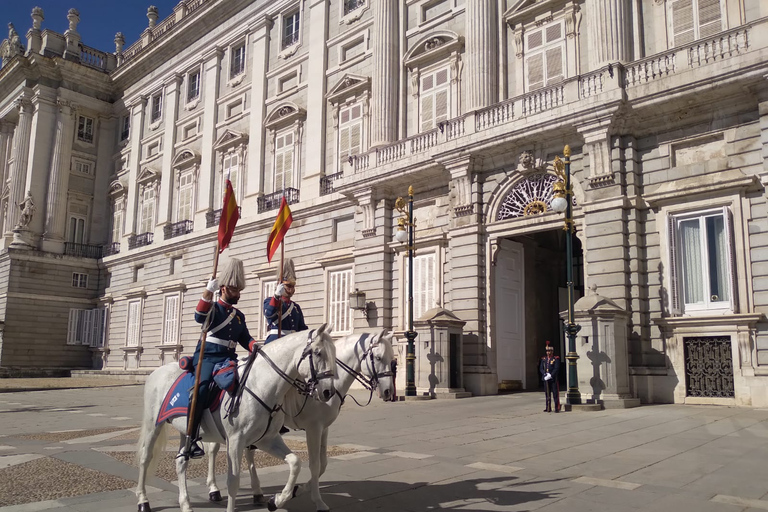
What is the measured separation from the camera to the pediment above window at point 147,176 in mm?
36544

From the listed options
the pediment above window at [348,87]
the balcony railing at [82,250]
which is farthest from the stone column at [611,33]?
the balcony railing at [82,250]

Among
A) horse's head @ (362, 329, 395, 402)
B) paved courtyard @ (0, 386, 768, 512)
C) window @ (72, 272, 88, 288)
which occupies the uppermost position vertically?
window @ (72, 272, 88, 288)

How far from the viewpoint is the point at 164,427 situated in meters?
6.32

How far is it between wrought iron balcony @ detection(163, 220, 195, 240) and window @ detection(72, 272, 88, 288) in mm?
8697

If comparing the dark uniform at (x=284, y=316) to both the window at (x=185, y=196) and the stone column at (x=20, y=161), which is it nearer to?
the window at (x=185, y=196)

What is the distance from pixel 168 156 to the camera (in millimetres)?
35656

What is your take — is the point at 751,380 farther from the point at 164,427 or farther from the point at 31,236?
the point at 31,236

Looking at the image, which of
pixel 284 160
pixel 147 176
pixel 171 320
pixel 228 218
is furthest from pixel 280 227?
pixel 147 176

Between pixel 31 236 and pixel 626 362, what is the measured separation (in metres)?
35.3

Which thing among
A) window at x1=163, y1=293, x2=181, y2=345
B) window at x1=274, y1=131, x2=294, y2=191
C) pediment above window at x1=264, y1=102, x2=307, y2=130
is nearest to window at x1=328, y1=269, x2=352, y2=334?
window at x1=274, y1=131, x2=294, y2=191

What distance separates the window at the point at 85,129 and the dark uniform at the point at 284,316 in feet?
126

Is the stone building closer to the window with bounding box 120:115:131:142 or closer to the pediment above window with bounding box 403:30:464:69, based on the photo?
the pediment above window with bounding box 403:30:464:69

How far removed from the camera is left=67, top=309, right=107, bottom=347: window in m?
38.6

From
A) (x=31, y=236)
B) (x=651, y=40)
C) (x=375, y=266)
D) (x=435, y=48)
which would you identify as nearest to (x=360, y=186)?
(x=375, y=266)
